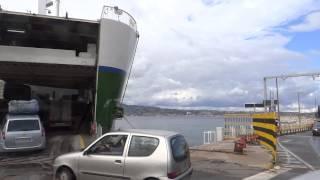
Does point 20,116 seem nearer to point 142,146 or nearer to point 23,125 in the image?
point 23,125

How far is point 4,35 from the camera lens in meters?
20.8

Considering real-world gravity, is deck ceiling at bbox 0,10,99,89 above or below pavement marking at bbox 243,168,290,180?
above

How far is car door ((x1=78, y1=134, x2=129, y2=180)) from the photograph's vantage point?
8734 mm

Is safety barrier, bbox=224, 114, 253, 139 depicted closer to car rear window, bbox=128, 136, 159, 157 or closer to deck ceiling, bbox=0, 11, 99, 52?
deck ceiling, bbox=0, 11, 99, 52

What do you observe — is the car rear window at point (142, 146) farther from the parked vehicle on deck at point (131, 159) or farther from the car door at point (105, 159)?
the car door at point (105, 159)

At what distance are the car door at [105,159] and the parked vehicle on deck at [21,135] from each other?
7080 mm

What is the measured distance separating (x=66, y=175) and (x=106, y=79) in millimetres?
9441

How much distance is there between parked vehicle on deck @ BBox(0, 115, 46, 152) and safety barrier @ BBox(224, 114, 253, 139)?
15.9 m

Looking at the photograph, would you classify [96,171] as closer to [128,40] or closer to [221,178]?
[221,178]

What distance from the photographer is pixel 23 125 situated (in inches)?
637

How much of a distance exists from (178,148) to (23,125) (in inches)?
361

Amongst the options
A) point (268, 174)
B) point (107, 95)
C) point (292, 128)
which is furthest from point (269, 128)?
point (292, 128)

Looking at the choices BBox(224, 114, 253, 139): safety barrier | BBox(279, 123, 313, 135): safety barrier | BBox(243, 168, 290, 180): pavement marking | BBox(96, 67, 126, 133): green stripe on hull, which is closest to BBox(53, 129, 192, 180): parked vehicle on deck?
BBox(243, 168, 290, 180): pavement marking

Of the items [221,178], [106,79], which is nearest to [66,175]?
[221,178]
